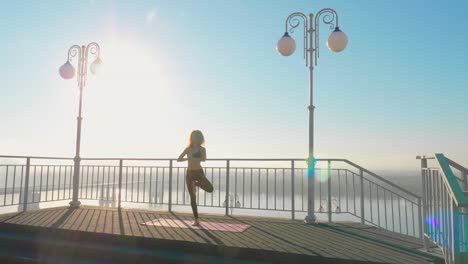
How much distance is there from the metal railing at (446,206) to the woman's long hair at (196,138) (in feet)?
13.5

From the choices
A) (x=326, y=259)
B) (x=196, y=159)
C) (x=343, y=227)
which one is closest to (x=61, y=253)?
(x=196, y=159)

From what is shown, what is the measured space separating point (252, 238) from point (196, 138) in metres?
2.38

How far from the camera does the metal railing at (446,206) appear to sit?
3.98m

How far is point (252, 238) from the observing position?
6.11 meters

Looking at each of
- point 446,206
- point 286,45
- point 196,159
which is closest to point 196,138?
point 196,159

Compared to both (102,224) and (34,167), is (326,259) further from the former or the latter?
(34,167)

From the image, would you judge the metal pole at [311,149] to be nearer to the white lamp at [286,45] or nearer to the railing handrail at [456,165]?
the white lamp at [286,45]

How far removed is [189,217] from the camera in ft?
28.2

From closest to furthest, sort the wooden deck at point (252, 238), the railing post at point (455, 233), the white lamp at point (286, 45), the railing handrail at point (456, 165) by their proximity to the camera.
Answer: the railing post at point (455, 233), the railing handrail at point (456, 165), the wooden deck at point (252, 238), the white lamp at point (286, 45)

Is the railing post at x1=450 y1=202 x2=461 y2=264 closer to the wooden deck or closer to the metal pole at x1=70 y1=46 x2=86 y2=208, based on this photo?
the wooden deck

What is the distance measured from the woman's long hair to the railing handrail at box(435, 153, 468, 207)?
14.2 ft

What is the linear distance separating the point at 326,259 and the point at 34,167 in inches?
339

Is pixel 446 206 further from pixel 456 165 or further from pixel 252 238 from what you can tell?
pixel 252 238

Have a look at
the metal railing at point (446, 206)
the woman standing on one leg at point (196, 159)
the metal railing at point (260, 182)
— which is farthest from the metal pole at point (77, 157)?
the metal railing at point (446, 206)
